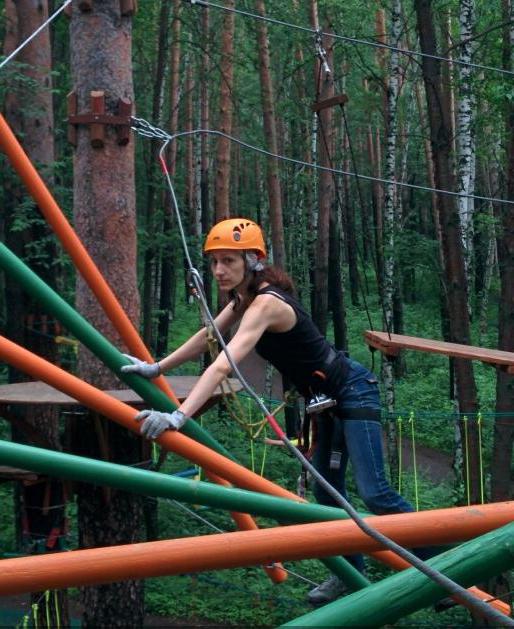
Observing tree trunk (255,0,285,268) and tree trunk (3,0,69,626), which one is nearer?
tree trunk (3,0,69,626)

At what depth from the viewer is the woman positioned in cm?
352

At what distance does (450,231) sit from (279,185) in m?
7.04

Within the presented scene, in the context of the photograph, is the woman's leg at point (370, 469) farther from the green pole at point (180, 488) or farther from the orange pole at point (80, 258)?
the green pole at point (180, 488)

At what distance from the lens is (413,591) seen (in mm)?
1438

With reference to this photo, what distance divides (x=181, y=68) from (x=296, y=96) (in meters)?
3.34

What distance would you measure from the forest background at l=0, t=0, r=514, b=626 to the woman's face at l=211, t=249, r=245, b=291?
200cm

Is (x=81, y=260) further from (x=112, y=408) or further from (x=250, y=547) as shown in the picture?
(x=250, y=547)

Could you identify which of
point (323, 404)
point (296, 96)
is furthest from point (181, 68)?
point (323, 404)

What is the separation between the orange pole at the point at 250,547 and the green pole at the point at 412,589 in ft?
1.23

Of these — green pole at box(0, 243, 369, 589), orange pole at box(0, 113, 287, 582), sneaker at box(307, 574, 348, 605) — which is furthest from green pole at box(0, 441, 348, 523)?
sneaker at box(307, 574, 348, 605)

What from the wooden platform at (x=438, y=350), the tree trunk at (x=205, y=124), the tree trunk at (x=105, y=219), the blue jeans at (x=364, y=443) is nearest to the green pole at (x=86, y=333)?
the blue jeans at (x=364, y=443)

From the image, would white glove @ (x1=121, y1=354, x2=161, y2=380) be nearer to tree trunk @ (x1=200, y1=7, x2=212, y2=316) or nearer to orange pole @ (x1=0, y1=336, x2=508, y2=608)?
orange pole @ (x1=0, y1=336, x2=508, y2=608)

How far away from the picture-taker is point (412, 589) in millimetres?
1439

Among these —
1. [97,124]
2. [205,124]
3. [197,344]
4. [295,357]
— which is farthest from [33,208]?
[205,124]
